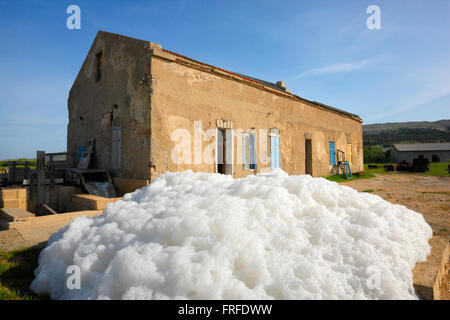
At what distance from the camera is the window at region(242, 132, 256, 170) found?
28.2ft

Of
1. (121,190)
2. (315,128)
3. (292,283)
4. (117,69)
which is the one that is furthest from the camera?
(315,128)

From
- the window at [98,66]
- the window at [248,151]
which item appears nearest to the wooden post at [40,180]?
the window at [98,66]

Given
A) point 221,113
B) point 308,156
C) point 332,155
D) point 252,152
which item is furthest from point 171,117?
point 332,155

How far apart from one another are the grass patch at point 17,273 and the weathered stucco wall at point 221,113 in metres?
3.54

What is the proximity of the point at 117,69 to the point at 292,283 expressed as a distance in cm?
817

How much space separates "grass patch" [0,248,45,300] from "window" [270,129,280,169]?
7.91 m

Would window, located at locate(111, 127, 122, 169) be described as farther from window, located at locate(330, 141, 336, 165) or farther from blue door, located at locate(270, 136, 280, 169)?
window, located at locate(330, 141, 336, 165)

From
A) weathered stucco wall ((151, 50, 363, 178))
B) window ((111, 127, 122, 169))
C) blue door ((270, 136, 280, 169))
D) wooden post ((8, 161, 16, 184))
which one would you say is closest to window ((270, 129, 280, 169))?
blue door ((270, 136, 280, 169))

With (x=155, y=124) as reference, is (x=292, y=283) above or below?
below

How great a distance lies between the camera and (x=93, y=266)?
191 centimetres

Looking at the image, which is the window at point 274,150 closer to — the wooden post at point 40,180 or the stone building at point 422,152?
the wooden post at point 40,180

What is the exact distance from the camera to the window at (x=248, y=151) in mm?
8586

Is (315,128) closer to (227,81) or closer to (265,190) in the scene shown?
(227,81)
